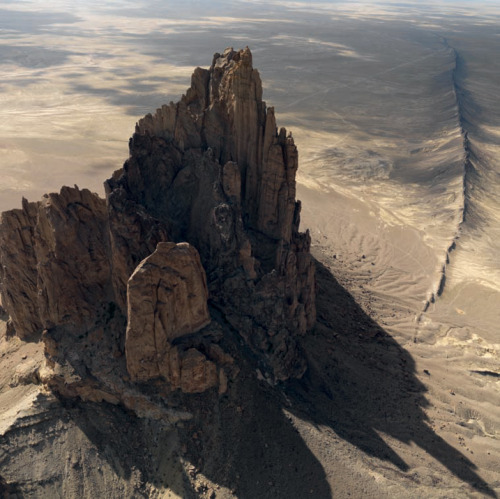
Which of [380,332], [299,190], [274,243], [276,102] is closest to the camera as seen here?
[274,243]

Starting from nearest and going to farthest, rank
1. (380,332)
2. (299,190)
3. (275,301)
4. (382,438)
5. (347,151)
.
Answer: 1. (382,438)
2. (275,301)
3. (380,332)
4. (299,190)
5. (347,151)

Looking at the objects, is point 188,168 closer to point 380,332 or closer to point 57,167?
point 380,332

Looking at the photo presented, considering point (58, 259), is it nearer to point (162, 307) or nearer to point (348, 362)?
point (162, 307)

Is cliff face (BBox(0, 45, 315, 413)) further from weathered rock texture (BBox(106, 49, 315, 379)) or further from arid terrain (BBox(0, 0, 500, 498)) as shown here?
arid terrain (BBox(0, 0, 500, 498))

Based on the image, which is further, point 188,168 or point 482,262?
point 482,262

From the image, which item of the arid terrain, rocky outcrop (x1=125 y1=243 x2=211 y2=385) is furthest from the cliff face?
the arid terrain

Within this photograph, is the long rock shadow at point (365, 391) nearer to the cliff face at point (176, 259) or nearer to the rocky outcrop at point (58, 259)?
the cliff face at point (176, 259)

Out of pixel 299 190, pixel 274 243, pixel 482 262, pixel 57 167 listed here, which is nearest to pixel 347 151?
pixel 299 190
